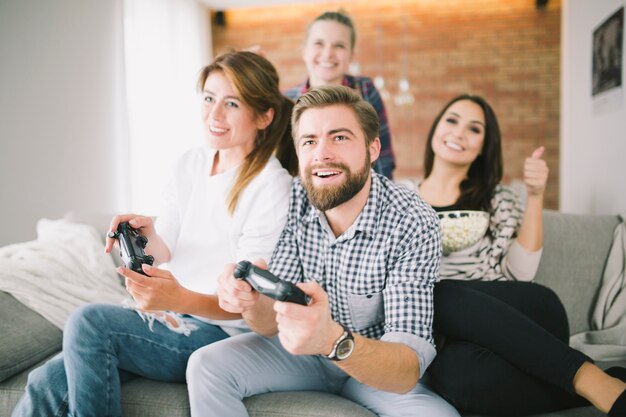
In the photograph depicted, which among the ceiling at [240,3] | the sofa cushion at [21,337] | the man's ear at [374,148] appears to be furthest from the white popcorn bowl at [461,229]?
the ceiling at [240,3]

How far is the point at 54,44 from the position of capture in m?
2.61

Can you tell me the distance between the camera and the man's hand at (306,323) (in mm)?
960

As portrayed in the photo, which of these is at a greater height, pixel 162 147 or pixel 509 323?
pixel 162 147

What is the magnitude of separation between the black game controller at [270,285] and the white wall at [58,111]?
1644mm

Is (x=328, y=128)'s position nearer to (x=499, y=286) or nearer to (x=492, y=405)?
(x=499, y=286)

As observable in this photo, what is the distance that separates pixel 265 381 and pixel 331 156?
597 millimetres

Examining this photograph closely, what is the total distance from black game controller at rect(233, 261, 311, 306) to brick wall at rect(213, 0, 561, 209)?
455 cm

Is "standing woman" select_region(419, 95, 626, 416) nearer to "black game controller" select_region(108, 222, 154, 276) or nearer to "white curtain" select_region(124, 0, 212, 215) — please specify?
"black game controller" select_region(108, 222, 154, 276)

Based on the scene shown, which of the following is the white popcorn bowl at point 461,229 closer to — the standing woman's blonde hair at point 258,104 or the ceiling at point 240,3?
the standing woman's blonde hair at point 258,104

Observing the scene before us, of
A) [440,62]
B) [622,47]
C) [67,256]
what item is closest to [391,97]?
[440,62]

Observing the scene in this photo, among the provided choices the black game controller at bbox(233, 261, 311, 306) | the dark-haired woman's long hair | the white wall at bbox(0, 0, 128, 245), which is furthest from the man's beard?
the white wall at bbox(0, 0, 128, 245)

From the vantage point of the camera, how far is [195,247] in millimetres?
1526

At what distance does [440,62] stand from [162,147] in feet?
9.60

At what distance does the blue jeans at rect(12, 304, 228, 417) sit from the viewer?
1.26 m
